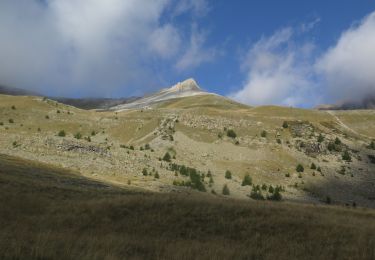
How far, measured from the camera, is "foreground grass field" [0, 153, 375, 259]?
12883 millimetres

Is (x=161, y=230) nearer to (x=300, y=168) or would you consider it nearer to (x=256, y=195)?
(x=256, y=195)

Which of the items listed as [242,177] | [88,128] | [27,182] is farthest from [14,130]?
[27,182]

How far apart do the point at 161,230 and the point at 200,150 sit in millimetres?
51124

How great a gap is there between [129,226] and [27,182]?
9919mm

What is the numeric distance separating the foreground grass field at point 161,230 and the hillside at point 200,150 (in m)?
19.4

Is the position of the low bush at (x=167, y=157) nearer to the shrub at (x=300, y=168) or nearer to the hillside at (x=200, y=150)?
the hillside at (x=200, y=150)

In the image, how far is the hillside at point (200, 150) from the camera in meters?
50.0

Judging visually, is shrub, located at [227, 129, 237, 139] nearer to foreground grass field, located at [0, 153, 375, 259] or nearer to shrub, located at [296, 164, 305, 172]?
shrub, located at [296, 164, 305, 172]

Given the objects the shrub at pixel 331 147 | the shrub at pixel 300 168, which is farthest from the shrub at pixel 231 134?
the shrub at pixel 331 147

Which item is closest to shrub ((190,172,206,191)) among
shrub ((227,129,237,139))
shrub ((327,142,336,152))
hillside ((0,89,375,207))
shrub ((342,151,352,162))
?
hillside ((0,89,375,207))

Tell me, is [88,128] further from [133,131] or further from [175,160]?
[175,160]

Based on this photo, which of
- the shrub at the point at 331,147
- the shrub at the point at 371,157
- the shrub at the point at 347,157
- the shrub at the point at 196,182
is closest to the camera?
→ the shrub at the point at 196,182

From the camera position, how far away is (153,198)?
21.3 meters

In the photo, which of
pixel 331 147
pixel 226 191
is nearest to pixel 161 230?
pixel 226 191
